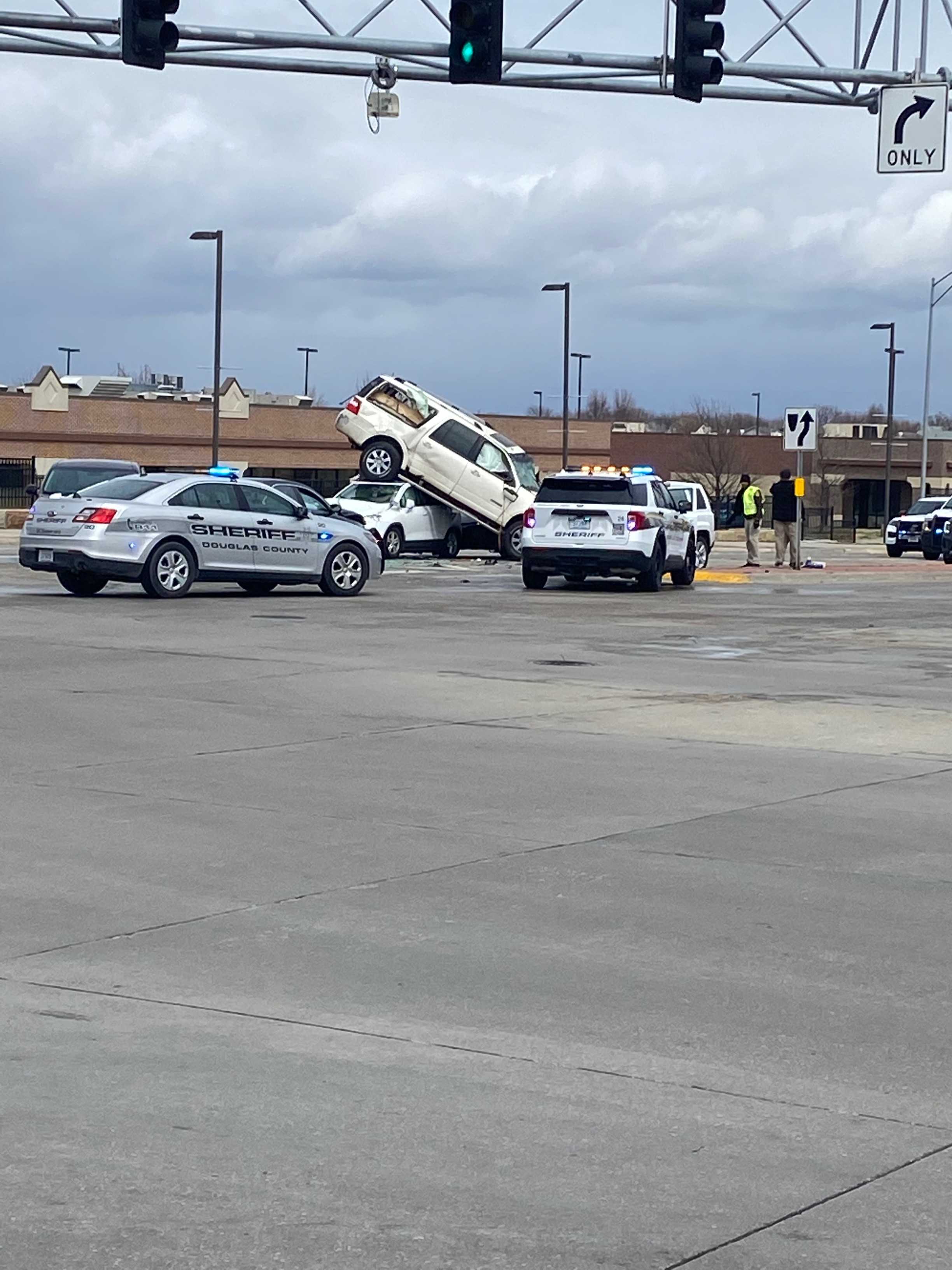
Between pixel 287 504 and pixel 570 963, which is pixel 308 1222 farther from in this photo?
pixel 287 504

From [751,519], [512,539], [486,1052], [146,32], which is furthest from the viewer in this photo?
[751,519]

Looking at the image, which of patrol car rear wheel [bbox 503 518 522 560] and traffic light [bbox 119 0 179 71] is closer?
traffic light [bbox 119 0 179 71]

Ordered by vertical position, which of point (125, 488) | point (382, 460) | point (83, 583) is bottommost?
point (83, 583)

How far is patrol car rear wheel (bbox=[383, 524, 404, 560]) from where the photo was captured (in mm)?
36906

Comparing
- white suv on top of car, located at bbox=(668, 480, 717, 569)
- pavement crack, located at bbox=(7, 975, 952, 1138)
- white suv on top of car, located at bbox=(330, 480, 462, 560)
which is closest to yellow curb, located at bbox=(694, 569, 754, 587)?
white suv on top of car, located at bbox=(668, 480, 717, 569)

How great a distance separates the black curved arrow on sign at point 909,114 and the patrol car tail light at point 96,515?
10557 mm

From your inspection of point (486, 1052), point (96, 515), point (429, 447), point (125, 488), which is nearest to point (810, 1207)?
point (486, 1052)

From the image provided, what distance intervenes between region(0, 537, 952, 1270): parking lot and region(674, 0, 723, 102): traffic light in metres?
8.85

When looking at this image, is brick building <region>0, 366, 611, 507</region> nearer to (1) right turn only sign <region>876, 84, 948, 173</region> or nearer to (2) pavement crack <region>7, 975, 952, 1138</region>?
(1) right turn only sign <region>876, 84, 948, 173</region>

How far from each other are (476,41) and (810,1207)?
17503 millimetres

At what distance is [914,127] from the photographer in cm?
2258

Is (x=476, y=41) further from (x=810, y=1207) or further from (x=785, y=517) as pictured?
(x=785, y=517)

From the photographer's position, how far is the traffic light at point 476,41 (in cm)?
1986

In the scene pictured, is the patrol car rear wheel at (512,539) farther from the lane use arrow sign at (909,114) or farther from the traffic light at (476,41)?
the traffic light at (476,41)
